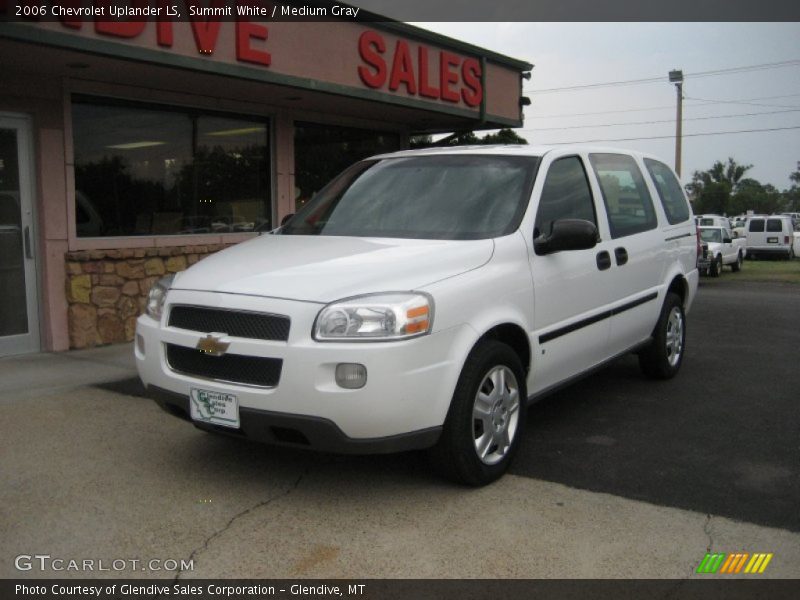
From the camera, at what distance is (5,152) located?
7465 millimetres

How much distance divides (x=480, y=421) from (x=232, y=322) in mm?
1372

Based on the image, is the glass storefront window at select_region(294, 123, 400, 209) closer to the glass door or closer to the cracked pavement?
the glass door

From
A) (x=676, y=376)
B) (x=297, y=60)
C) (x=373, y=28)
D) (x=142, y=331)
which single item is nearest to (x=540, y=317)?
(x=142, y=331)

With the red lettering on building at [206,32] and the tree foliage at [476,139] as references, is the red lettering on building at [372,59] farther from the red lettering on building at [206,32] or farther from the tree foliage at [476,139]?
the tree foliage at [476,139]

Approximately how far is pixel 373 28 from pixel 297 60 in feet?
4.75

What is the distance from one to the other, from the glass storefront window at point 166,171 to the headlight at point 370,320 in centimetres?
527

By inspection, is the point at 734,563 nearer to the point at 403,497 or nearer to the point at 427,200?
the point at 403,497

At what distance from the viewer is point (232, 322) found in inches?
154

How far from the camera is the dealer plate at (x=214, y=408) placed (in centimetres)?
384

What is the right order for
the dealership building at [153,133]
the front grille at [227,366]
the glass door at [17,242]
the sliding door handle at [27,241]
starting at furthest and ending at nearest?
the sliding door handle at [27,241], the glass door at [17,242], the dealership building at [153,133], the front grille at [227,366]

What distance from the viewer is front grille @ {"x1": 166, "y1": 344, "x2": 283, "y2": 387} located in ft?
12.3

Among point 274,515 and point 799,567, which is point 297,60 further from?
point 799,567

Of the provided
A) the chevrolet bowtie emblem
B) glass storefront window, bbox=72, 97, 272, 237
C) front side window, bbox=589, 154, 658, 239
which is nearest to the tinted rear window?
glass storefront window, bbox=72, 97, 272, 237

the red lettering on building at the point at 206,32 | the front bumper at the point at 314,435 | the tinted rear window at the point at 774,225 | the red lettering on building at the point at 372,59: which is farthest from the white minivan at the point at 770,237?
the front bumper at the point at 314,435
